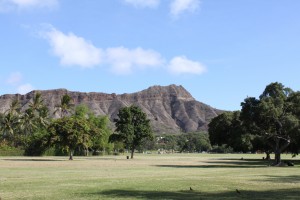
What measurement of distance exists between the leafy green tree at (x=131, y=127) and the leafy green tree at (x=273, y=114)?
33.7m

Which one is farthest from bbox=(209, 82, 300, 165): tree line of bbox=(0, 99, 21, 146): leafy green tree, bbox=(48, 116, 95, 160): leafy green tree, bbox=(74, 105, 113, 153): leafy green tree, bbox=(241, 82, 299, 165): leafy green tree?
bbox=(0, 99, 21, 146): leafy green tree

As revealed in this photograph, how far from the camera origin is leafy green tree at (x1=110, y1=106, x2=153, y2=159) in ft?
275

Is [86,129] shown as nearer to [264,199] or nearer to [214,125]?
[214,125]

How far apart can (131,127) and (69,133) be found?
16.8 meters

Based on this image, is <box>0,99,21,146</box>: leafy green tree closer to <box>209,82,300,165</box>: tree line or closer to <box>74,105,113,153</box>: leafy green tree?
<box>74,105,113,153</box>: leafy green tree

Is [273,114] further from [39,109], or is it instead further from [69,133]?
[39,109]

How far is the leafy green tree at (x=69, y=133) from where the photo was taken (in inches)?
2766

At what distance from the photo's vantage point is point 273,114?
1992 inches

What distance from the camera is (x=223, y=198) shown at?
1698cm

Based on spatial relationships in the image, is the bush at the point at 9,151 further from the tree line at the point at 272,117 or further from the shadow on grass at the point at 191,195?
the shadow on grass at the point at 191,195

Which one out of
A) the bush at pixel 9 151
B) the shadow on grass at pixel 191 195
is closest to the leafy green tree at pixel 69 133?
the bush at pixel 9 151

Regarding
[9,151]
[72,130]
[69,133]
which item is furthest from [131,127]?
[9,151]

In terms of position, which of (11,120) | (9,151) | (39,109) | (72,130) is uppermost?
(39,109)

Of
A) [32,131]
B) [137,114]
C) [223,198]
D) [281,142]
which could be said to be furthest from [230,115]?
[223,198]
